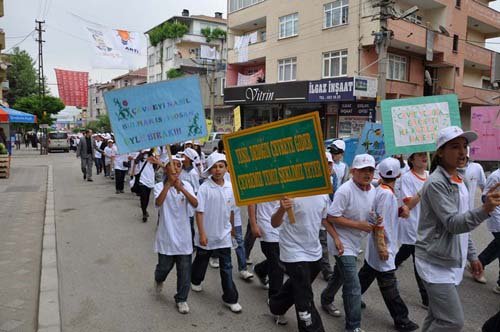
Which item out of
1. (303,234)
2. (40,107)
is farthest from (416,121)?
(40,107)

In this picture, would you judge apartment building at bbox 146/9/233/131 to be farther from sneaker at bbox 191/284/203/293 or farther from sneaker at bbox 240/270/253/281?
sneaker at bbox 191/284/203/293

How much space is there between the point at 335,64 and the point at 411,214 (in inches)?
836

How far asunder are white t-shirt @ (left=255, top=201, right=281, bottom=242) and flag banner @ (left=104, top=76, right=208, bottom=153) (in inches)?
45.8

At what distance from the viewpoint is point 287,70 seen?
28391 mm

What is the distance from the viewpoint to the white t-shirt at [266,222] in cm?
477

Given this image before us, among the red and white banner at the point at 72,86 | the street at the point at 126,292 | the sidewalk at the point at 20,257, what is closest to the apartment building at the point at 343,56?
the red and white banner at the point at 72,86

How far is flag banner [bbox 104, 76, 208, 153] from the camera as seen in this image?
4.44 m

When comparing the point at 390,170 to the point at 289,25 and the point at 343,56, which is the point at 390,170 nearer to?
the point at 343,56

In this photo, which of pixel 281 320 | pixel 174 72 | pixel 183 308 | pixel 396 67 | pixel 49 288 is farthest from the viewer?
pixel 174 72

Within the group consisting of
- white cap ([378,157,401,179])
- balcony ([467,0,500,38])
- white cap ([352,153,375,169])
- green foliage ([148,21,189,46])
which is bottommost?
white cap ([378,157,401,179])

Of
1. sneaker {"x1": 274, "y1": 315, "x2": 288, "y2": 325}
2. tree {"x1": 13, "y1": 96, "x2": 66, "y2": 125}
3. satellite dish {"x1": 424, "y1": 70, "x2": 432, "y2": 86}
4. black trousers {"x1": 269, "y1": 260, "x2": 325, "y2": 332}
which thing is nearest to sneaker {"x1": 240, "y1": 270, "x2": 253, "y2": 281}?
sneaker {"x1": 274, "y1": 315, "x2": 288, "y2": 325}

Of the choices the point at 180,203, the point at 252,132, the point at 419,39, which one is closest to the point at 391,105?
the point at 252,132

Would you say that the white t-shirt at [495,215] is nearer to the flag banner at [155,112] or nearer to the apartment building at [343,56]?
the flag banner at [155,112]

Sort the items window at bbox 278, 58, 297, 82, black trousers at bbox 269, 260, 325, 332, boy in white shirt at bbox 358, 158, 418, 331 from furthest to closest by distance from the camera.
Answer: window at bbox 278, 58, 297, 82 → boy in white shirt at bbox 358, 158, 418, 331 → black trousers at bbox 269, 260, 325, 332
